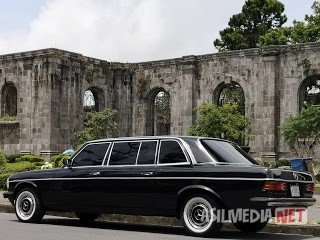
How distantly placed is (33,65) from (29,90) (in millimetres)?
1254

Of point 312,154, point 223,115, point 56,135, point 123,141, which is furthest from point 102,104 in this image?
point 123,141

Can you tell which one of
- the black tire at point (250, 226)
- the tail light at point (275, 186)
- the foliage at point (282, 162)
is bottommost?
the black tire at point (250, 226)

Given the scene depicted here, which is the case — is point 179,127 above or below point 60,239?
above

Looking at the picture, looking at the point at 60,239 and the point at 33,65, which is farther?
the point at 33,65

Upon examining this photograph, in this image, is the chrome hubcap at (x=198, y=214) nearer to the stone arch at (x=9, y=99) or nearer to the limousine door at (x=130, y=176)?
the limousine door at (x=130, y=176)

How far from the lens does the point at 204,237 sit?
420 inches

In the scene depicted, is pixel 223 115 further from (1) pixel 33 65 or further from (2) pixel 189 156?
(2) pixel 189 156

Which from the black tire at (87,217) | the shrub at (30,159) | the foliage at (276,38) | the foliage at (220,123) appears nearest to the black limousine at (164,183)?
the black tire at (87,217)

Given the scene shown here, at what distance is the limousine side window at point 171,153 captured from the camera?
11.4m

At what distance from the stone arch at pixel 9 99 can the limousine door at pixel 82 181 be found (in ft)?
75.5

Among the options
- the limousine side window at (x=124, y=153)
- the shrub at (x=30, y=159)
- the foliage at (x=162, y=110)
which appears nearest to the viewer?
the limousine side window at (x=124, y=153)

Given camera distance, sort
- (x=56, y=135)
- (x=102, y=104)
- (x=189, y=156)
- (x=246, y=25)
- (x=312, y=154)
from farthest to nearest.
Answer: (x=246, y=25) → (x=102, y=104) → (x=56, y=135) → (x=312, y=154) → (x=189, y=156)

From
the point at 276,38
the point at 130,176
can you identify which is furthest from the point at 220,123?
the point at 276,38

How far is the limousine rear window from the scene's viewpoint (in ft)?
37.0
